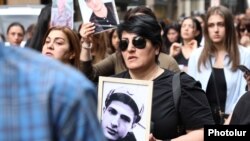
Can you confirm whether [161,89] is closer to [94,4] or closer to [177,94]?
[177,94]

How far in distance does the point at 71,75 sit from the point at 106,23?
379 centimetres

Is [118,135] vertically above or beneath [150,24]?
A: beneath

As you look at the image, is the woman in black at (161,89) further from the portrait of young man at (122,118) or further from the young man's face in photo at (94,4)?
the young man's face in photo at (94,4)

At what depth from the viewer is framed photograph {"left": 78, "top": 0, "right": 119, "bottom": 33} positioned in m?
5.00

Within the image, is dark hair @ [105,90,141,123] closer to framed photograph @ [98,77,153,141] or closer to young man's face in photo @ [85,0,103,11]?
framed photograph @ [98,77,153,141]

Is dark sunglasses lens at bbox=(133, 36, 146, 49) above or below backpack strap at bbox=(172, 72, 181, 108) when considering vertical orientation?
above

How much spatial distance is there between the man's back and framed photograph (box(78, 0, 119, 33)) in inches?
144

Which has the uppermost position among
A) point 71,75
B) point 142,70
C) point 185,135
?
point 71,75

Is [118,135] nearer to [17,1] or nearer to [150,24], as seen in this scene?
[150,24]

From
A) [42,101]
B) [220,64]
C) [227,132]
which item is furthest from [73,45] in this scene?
[42,101]

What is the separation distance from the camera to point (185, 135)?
3443 mm

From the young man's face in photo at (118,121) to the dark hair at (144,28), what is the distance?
1.70 feet

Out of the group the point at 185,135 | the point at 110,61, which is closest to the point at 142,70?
the point at 185,135

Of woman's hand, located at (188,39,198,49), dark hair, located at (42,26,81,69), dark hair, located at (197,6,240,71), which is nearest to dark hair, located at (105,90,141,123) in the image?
dark hair, located at (42,26,81,69)
